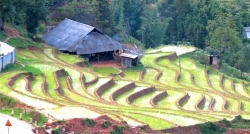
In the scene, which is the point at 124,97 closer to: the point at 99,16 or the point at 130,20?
the point at 99,16

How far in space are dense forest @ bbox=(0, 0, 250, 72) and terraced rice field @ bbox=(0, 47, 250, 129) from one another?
16.2ft

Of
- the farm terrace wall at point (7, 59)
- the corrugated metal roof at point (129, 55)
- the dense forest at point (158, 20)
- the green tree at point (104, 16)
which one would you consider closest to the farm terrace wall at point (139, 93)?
the farm terrace wall at point (7, 59)

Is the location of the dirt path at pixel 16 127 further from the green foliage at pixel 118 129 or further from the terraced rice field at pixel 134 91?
the green foliage at pixel 118 129

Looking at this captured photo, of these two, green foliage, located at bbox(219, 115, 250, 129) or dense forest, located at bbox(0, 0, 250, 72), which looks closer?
green foliage, located at bbox(219, 115, 250, 129)

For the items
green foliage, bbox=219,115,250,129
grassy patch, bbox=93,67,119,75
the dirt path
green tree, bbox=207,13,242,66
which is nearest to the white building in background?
grassy patch, bbox=93,67,119,75

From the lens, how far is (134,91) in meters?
40.1

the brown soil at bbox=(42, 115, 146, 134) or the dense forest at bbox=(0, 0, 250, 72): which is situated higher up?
the dense forest at bbox=(0, 0, 250, 72)

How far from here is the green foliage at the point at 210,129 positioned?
31.1 m

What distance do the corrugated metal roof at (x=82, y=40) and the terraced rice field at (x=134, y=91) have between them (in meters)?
1.48

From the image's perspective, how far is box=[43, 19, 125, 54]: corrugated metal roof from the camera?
48934 mm

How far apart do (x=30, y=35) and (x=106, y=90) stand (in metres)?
14.1

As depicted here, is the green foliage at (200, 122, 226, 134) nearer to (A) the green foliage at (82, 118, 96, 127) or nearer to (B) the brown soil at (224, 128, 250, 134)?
(B) the brown soil at (224, 128, 250, 134)

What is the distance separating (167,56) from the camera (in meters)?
54.8

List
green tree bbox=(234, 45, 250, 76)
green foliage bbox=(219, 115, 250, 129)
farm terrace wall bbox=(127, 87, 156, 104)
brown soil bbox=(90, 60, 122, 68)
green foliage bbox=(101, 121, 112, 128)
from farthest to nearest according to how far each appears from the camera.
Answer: green tree bbox=(234, 45, 250, 76), brown soil bbox=(90, 60, 122, 68), farm terrace wall bbox=(127, 87, 156, 104), green foliage bbox=(219, 115, 250, 129), green foliage bbox=(101, 121, 112, 128)
